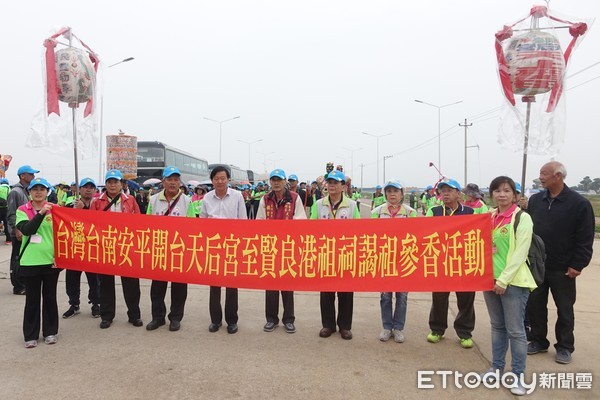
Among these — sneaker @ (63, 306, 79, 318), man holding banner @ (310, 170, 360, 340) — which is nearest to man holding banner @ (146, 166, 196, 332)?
sneaker @ (63, 306, 79, 318)

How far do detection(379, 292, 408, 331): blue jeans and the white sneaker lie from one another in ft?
0.13

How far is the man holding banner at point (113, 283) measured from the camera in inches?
179

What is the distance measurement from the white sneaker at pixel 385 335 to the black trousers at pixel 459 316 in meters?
0.44

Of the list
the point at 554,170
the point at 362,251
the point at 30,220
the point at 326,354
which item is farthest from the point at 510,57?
the point at 30,220

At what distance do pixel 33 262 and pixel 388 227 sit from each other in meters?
3.41

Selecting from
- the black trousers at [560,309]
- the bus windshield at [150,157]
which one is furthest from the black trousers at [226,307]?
the bus windshield at [150,157]

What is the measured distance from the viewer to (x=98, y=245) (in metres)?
4.36

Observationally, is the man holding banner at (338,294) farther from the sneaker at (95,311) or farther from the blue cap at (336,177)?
the sneaker at (95,311)

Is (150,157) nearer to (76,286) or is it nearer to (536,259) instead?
(76,286)

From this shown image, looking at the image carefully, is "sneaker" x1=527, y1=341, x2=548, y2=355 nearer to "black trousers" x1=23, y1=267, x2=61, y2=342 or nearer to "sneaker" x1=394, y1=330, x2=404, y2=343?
"sneaker" x1=394, y1=330, x2=404, y2=343

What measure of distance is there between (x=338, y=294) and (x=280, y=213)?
42.5 inches

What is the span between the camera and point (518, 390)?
3.13 meters

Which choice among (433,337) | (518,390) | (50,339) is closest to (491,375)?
(518,390)

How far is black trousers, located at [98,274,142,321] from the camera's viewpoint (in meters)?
4.54
